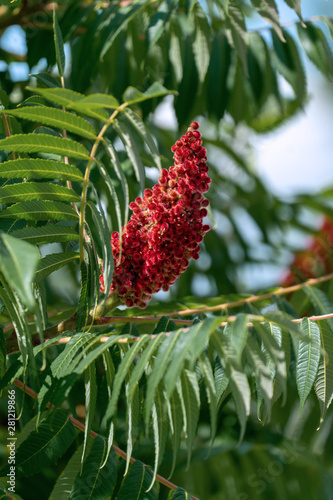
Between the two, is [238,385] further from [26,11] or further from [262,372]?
[26,11]

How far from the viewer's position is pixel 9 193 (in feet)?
5.03

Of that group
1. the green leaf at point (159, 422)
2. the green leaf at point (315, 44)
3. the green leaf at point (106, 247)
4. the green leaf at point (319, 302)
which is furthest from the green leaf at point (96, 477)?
the green leaf at point (315, 44)

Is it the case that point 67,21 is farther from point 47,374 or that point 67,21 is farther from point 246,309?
point 47,374

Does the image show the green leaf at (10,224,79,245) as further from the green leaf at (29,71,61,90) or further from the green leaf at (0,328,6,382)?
the green leaf at (29,71,61,90)

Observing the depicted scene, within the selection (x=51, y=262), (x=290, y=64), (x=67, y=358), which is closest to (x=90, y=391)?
(x=67, y=358)

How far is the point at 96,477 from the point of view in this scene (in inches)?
62.6

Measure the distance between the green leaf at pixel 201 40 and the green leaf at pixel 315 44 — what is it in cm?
50

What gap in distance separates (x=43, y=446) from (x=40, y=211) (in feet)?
2.09

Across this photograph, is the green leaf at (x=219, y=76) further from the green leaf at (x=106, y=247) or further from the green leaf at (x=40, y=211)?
the green leaf at (x=106, y=247)

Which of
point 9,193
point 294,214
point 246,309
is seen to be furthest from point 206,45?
point 294,214

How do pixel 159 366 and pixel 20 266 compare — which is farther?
pixel 159 366

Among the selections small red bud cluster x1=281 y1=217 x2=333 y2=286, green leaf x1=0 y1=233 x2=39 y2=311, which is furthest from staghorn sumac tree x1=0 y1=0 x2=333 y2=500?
small red bud cluster x1=281 y1=217 x2=333 y2=286

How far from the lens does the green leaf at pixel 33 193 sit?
5.02 ft

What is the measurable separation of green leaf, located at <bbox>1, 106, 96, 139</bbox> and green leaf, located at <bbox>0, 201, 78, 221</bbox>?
237 mm
